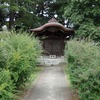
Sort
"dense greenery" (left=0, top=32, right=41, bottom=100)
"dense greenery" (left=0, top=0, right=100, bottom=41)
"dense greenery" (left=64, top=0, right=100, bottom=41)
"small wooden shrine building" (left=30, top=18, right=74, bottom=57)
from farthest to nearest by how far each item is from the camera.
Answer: "small wooden shrine building" (left=30, top=18, right=74, bottom=57)
"dense greenery" (left=0, top=0, right=100, bottom=41)
"dense greenery" (left=64, top=0, right=100, bottom=41)
"dense greenery" (left=0, top=32, right=41, bottom=100)

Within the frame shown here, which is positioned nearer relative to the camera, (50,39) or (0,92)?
(0,92)

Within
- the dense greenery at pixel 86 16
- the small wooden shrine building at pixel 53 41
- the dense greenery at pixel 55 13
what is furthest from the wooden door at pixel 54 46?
the dense greenery at pixel 86 16

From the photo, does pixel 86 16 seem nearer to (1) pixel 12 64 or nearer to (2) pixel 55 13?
(2) pixel 55 13

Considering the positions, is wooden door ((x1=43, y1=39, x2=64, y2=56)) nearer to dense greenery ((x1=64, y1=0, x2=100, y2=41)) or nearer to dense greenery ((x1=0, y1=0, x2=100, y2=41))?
dense greenery ((x1=0, y1=0, x2=100, y2=41))

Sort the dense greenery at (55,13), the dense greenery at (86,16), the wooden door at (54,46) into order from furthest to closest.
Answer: the wooden door at (54,46) < the dense greenery at (55,13) < the dense greenery at (86,16)

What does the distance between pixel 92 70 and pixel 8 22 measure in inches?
1108

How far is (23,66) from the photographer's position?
10.2 meters

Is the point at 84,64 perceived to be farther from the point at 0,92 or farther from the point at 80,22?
the point at 80,22

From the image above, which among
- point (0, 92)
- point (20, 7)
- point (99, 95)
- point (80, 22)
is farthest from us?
point (20, 7)

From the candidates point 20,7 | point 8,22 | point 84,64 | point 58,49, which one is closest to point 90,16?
point 58,49

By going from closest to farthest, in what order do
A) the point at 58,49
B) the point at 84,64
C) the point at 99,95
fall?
the point at 99,95 → the point at 84,64 → the point at 58,49

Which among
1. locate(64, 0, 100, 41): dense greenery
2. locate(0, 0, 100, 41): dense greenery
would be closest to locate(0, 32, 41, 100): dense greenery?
locate(0, 0, 100, 41): dense greenery

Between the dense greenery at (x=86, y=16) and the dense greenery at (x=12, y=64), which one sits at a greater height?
the dense greenery at (x=86, y=16)

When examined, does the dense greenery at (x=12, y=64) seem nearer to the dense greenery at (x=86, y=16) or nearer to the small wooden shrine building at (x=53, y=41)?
the dense greenery at (x=86, y=16)
